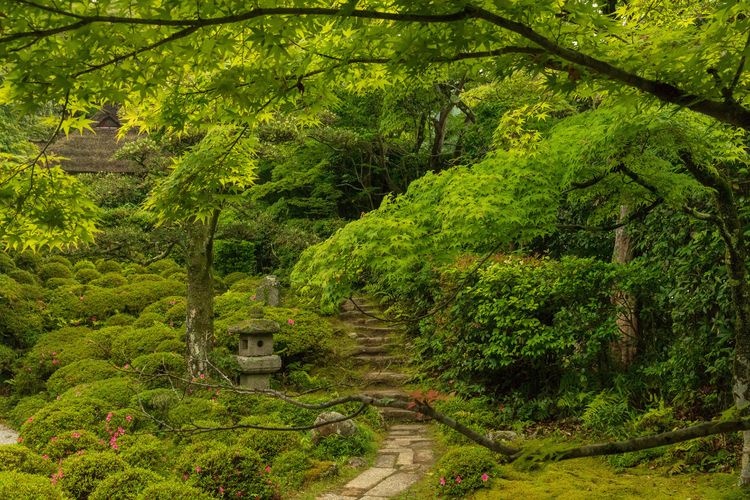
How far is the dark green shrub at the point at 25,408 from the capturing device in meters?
8.84

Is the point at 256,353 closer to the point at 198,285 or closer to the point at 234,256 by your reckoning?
the point at 198,285

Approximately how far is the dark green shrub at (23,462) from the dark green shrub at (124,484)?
0.80 m

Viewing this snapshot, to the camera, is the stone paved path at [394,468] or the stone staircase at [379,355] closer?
the stone paved path at [394,468]

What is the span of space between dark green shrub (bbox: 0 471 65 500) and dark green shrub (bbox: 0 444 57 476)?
77 centimetres

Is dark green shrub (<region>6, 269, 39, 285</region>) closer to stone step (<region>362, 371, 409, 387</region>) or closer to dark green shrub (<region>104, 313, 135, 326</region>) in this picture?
dark green shrub (<region>104, 313, 135, 326</region>)

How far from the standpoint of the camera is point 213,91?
108 inches

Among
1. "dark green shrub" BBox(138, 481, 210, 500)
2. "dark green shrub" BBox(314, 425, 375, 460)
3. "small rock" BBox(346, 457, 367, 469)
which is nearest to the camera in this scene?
"dark green shrub" BBox(138, 481, 210, 500)

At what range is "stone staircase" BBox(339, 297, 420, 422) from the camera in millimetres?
9070

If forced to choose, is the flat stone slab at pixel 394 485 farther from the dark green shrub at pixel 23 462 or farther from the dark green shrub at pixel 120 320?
the dark green shrub at pixel 120 320

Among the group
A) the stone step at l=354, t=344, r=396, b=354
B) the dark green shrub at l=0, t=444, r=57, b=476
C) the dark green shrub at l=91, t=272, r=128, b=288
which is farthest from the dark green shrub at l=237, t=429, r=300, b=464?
the dark green shrub at l=91, t=272, r=128, b=288

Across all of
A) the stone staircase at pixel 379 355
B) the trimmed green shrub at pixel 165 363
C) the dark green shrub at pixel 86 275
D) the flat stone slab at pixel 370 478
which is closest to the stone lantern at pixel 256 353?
the trimmed green shrub at pixel 165 363

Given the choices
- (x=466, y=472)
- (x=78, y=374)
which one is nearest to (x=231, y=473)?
(x=466, y=472)

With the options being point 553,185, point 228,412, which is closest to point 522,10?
point 553,185

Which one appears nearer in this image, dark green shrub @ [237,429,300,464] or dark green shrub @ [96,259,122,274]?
dark green shrub @ [237,429,300,464]
